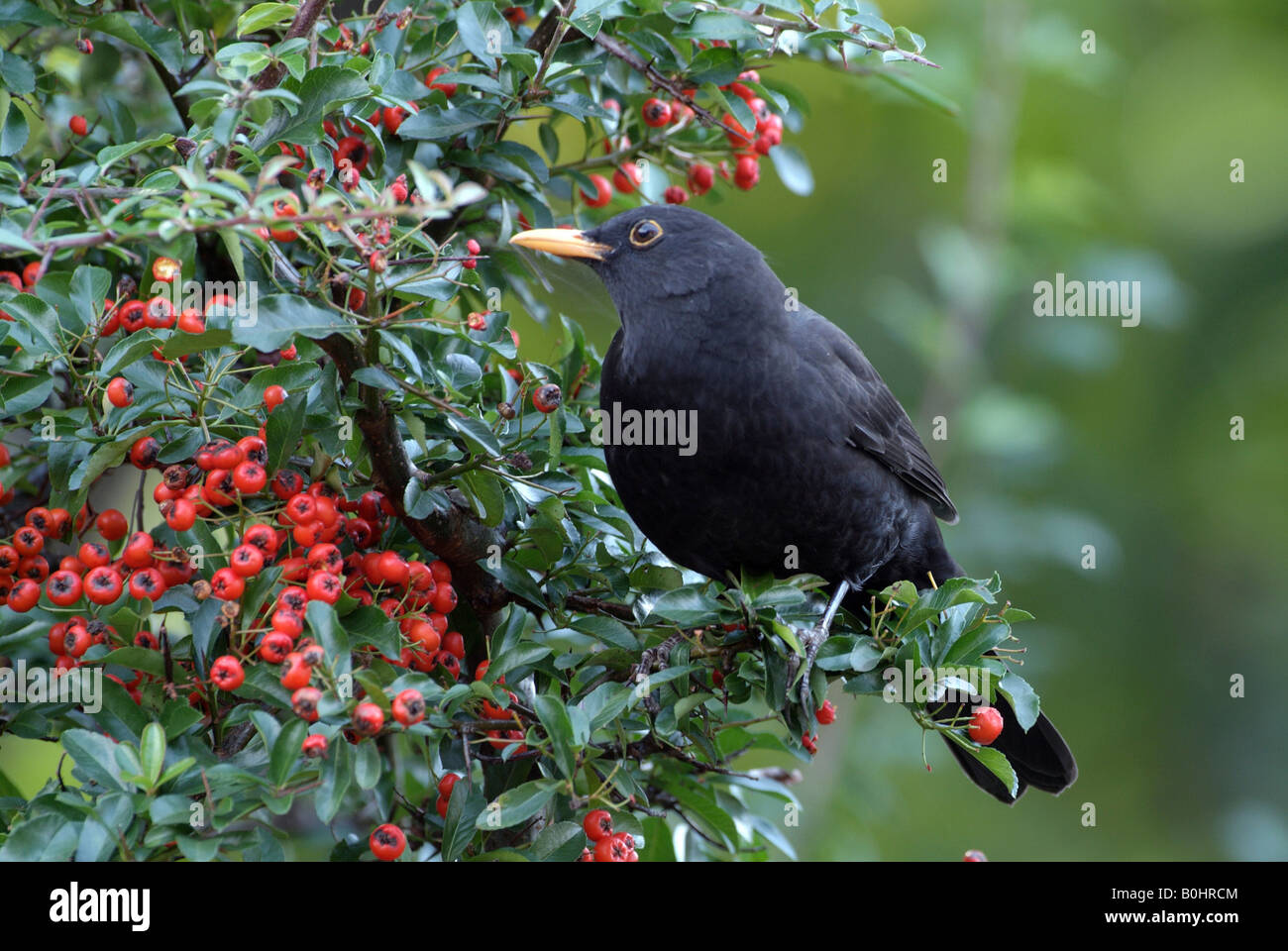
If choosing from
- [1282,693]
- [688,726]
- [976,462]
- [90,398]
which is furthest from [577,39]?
[1282,693]

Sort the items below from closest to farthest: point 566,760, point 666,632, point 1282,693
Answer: point 566,760
point 666,632
point 1282,693

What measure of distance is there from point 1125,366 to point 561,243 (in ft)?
17.8

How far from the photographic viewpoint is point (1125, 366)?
7.59m

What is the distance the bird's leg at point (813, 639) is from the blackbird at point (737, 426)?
11mm

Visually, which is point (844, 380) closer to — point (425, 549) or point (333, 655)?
point (425, 549)

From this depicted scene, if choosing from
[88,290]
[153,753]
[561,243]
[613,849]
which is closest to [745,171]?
[561,243]

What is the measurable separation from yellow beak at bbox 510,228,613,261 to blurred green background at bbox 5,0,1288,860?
3.12 m

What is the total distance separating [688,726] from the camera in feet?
8.79

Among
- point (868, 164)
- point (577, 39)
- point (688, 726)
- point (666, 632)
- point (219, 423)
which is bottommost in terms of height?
point (688, 726)

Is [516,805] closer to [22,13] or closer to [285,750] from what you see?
[285,750]

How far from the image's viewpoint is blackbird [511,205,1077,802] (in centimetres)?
307

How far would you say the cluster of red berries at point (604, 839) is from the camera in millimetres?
2451

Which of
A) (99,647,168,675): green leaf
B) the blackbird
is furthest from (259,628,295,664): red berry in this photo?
the blackbird

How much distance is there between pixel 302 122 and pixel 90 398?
2.11ft
